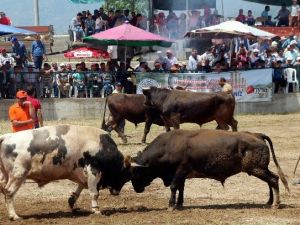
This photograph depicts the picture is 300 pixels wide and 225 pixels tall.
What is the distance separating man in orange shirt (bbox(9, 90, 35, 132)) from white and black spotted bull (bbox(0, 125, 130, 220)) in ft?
8.55

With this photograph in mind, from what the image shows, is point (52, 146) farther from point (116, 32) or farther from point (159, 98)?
point (116, 32)

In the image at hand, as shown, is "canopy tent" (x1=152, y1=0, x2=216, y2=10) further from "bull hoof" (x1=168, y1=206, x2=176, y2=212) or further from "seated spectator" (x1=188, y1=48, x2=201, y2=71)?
"bull hoof" (x1=168, y1=206, x2=176, y2=212)

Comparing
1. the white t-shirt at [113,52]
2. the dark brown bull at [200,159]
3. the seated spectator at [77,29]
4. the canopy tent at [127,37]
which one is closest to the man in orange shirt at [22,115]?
the dark brown bull at [200,159]

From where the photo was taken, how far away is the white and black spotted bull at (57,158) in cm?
1276

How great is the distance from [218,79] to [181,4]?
33.7ft

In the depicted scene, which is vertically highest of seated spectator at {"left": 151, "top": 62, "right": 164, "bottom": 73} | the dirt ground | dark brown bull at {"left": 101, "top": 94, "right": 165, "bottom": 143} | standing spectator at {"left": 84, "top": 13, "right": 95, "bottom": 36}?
standing spectator at {"left": 84, "top": 13, "right": 95, "bottom": 36}

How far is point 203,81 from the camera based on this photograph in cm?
2819

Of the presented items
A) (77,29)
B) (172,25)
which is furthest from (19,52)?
(172,25)

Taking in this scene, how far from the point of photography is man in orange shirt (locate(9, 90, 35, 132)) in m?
15.6

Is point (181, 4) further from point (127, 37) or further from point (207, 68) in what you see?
point (207, 68)

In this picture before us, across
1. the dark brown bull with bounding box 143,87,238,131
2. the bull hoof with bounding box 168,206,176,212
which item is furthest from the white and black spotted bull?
the dark brown bull with bounding box 143,87,238,131

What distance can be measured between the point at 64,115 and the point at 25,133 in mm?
15185

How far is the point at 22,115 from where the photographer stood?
15.7 metres

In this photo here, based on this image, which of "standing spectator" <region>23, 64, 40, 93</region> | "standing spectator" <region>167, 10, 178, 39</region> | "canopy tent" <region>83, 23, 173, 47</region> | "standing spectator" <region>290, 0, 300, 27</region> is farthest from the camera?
"standing spectator" <region>290, 0, 300, 27</region>
